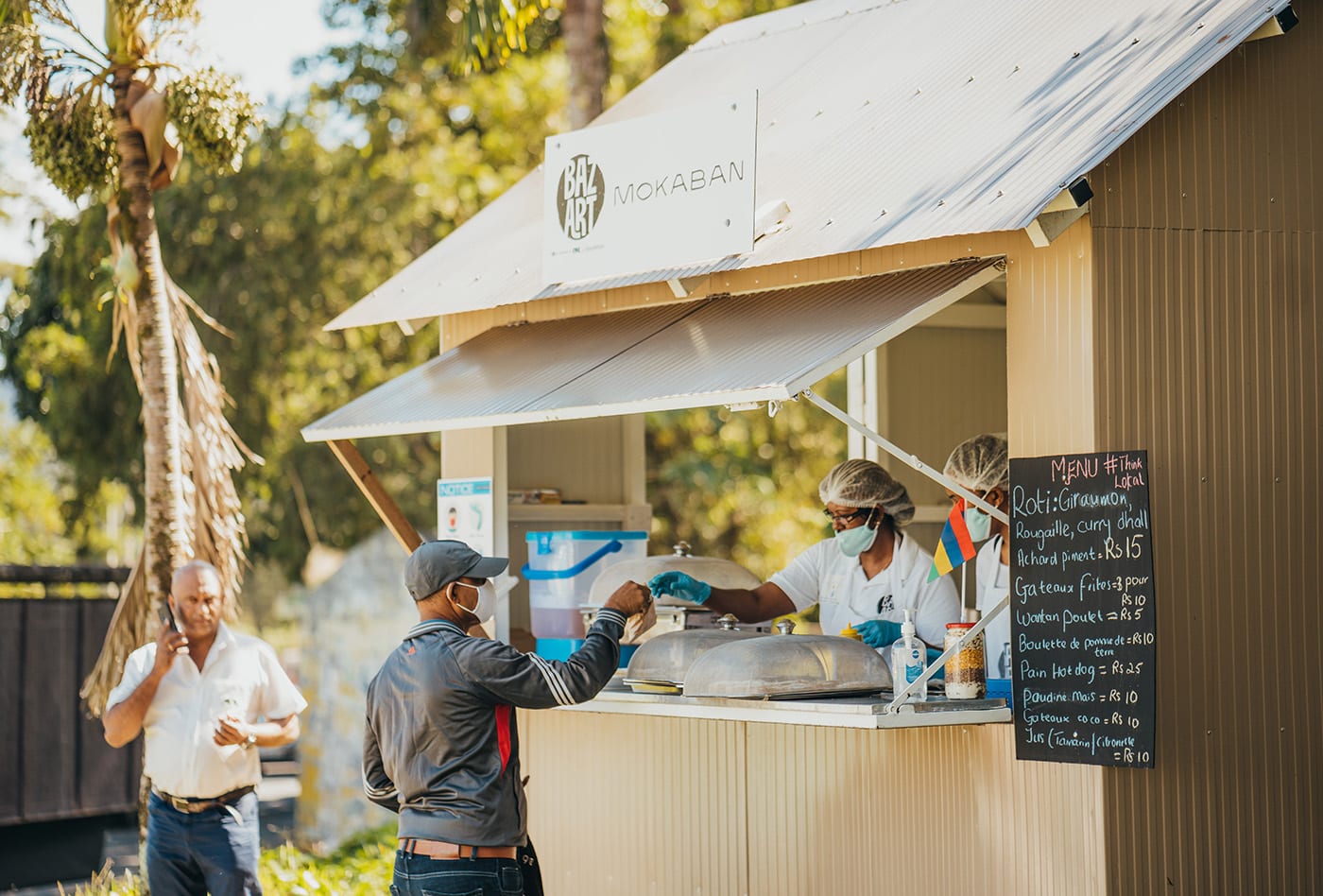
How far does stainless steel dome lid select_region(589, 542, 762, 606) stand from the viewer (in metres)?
6.87

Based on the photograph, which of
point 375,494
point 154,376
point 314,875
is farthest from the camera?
point 314,875

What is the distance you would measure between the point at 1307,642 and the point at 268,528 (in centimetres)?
1299

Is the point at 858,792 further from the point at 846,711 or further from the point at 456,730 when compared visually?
the point at 456,730

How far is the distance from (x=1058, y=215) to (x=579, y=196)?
2130mm

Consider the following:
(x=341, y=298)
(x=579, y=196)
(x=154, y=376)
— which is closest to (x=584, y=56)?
(x=341, y=298)

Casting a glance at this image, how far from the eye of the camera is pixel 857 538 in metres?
6.58

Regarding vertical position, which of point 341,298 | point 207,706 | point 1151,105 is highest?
point 341,298

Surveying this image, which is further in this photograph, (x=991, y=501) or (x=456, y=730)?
(x=991, y=501)

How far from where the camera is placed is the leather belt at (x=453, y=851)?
4.75m

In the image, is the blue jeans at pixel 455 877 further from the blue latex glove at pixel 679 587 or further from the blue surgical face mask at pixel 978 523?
the blue surgical face mask at pixel 978 523

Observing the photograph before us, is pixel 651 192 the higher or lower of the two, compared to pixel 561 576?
higher

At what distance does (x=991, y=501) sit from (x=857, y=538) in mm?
654

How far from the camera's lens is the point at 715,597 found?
22.6ft

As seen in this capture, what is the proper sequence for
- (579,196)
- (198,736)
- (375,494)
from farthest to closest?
(375,494) → (579,196) → (198,736)
